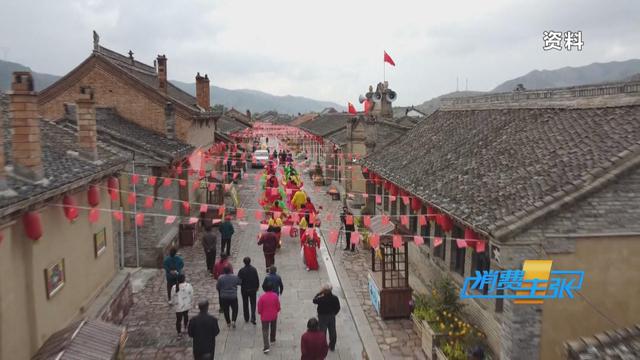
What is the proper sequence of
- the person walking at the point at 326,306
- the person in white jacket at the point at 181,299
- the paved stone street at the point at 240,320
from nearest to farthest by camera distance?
the person walking at the point at 326,306 → the paved stone street at the point at 240,320 → the person in white jacket at the point at 181,299

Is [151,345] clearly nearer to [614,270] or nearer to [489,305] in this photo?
[489,305]

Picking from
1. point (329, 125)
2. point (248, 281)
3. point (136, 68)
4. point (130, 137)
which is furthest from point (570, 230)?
point (329, 125)

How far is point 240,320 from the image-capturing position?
1250 cm

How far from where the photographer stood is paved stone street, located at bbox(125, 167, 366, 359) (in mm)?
10836

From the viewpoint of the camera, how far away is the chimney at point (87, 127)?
1116cm

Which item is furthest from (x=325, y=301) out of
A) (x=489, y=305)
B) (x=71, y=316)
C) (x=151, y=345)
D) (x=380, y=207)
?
(x=380, y=207)

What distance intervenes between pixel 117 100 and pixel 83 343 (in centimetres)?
1568

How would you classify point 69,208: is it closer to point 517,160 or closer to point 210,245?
point 210,245

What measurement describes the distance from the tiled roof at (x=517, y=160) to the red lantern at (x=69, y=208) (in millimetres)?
7618

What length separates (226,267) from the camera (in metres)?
11.4

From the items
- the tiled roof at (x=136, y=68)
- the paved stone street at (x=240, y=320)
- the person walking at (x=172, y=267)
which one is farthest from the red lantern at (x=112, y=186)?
the tiled roof at (x=136, y=68)

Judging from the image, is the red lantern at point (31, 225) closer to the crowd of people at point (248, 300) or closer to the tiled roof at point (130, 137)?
the crowd of people at point (248, 300)

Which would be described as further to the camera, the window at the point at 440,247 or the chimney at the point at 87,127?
the window at the point at 440,247

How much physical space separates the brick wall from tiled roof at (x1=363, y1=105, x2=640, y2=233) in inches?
429
